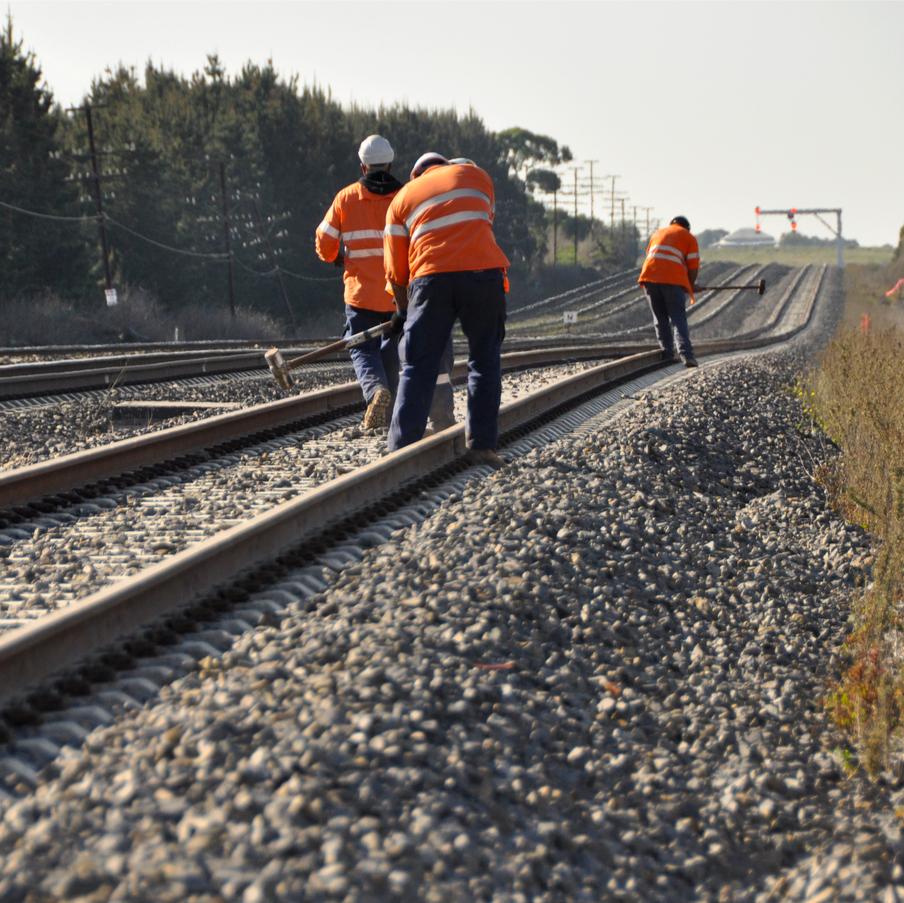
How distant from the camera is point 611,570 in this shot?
16.5 ft

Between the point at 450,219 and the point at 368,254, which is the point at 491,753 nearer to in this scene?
the point at 450,219

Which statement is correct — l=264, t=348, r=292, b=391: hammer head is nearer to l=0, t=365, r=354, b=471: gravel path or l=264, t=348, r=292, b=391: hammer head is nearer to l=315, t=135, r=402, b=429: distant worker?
l=0, t=365, r=354, b=471: gravel path

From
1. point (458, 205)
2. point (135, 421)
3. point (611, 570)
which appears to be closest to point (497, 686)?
point (611, 570)

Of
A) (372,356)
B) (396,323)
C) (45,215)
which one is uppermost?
(45,215)

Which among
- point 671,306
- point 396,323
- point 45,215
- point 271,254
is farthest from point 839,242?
point 396,323

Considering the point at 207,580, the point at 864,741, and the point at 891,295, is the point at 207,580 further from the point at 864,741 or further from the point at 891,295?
the point at 891,295

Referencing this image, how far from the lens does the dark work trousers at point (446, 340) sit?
698cm

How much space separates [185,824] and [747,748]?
192cm

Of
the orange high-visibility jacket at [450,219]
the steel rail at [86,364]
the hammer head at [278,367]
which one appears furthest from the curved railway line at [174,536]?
the steel rail at [86,364]

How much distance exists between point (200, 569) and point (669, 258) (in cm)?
1187

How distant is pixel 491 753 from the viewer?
10.4 feet

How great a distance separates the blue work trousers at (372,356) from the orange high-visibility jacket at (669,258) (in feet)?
22.7

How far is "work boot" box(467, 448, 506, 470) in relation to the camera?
7215mm

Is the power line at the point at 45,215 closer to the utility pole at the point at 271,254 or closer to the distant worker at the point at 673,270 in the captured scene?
the utility pole at the point at 271,254
